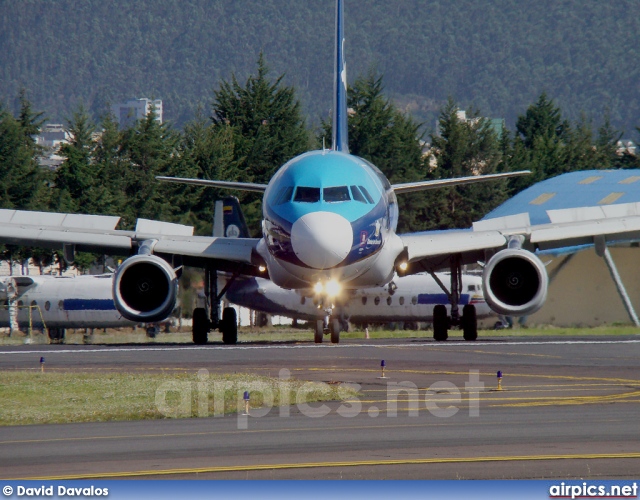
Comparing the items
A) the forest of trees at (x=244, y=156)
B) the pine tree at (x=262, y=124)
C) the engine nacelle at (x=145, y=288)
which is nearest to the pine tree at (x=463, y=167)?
the forest of trees at (x=244, y=156)

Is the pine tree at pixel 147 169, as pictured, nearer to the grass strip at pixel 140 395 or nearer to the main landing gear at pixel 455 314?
the main landing gear at pixel 455 314

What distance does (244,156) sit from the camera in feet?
269

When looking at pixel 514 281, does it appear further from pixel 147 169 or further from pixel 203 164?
pixel 147 169

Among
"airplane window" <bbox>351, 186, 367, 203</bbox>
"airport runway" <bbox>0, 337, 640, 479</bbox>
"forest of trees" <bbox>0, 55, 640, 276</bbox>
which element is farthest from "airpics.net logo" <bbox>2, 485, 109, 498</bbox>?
"forest of trees" <bbox>0, 55, 640, 276</bbox>

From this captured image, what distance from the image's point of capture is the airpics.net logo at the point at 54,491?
10.0 metres

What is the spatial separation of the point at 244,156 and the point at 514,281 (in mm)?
52630

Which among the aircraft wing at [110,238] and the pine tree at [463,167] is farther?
the pine tree at [463,167]

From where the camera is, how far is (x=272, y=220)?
2731 cm

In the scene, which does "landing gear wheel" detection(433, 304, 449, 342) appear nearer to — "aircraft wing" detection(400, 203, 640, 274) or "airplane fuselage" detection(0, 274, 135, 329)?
"aircraft wing" detection(400, 203, 640, 274)

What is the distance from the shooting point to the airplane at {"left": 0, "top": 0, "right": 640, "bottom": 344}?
26.6 meters

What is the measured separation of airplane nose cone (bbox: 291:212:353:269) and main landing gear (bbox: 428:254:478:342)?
7556 mm

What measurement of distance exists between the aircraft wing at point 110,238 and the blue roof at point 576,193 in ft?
87.6

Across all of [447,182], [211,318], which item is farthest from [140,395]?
[211,318]

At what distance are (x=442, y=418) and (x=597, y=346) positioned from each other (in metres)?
17.1
